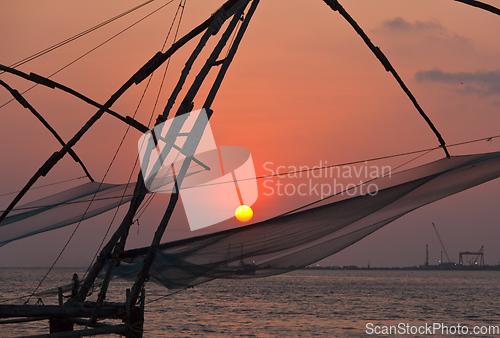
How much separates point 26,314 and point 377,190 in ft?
19.6

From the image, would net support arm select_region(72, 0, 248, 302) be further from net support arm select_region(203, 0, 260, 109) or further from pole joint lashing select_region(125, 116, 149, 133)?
pole joint lashing select_region(125, 116, 149, 133)

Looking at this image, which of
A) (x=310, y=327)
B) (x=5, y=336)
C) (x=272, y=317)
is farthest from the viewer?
(x=272, y=317)

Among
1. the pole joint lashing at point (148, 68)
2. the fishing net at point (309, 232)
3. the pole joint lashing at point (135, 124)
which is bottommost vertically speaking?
the fishing net at point (309, 232)

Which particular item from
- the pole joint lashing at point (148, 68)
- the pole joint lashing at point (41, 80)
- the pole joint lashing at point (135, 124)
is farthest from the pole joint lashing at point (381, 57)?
the pole joint lashing at point (41, 80)

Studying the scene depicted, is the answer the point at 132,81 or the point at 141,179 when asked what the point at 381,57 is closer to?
the point at 132,81

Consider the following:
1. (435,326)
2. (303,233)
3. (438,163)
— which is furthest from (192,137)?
(435,326)

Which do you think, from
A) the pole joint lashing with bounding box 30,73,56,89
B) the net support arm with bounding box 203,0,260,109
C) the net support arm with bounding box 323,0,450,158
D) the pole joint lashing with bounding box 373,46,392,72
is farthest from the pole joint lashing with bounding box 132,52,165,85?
the pole joint lashing with bounding box 373,46,392,72

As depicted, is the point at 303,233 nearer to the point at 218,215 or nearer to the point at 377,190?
the point at 377,190

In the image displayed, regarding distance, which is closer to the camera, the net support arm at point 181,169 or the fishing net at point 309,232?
the fishing net at point 309,232

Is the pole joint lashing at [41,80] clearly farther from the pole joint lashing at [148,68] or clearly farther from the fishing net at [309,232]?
the fishing net at [309,232]

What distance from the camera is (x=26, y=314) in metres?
8.57

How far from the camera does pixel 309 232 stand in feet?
24.4

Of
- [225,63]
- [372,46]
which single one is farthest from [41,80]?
[372,46]

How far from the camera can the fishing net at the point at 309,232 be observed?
6945 mm
